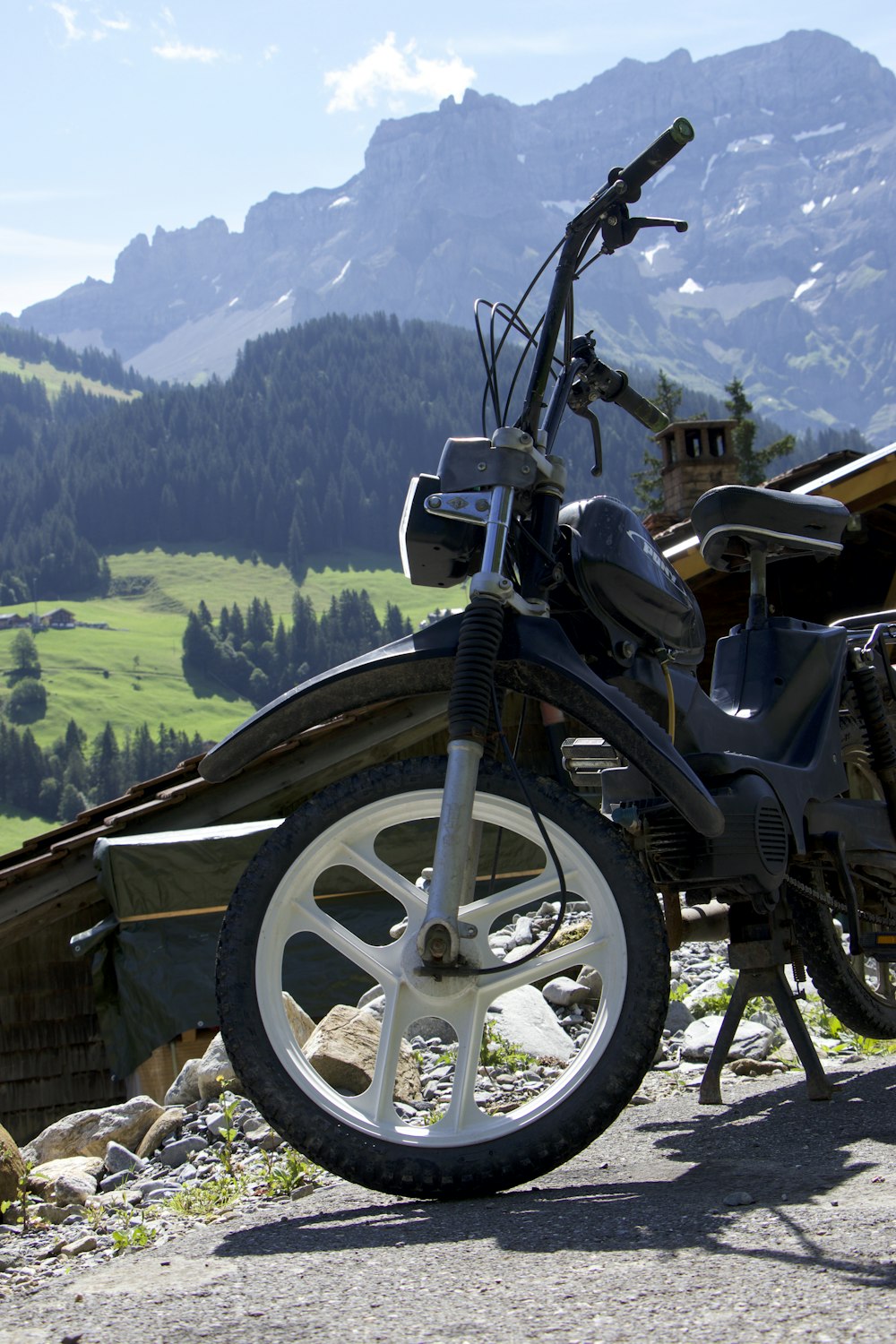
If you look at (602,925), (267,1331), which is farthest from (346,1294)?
(602,925)

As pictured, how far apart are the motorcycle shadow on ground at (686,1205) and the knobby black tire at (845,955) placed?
1.45 ft

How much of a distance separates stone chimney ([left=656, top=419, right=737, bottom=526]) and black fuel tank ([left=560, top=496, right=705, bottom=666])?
15.4m

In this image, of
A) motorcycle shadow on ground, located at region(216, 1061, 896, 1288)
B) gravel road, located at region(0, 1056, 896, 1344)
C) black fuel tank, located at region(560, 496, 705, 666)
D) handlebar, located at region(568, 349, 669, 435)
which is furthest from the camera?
handlebar, located at region(568, 349, 669, 435)

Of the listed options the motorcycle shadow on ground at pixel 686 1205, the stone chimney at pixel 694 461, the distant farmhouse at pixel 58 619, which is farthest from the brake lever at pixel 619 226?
the distant farmhouse at pixel 58 619

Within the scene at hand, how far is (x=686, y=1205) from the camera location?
8.31 feet

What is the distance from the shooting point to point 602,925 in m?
2.78

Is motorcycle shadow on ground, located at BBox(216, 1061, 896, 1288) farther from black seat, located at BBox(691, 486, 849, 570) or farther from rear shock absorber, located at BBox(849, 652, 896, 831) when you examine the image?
black seat, located at BBox(691, 486, 849, 570)

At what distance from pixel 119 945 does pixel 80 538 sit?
159098mm

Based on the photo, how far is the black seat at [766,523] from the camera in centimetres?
399

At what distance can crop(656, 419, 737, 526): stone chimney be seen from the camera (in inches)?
730

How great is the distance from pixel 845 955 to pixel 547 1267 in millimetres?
2368

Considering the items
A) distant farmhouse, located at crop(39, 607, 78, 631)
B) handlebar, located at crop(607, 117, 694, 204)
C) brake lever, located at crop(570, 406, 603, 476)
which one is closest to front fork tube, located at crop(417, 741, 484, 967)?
brake lever, located at crop(570, 406, 603, 476)

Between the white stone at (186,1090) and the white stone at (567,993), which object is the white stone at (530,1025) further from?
the white stone at (186,1090)

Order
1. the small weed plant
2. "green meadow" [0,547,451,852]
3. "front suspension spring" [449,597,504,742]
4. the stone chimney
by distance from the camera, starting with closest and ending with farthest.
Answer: "front suspension spring" [449,597,504,742]
the small weed plant
the stone chimney
"green meadow" [0,547,451,852]
